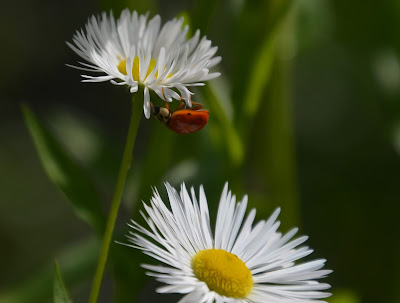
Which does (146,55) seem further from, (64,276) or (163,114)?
(64,276)

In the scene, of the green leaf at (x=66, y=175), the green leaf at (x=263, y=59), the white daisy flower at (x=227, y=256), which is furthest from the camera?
the green leaf at (x=263, y=59)

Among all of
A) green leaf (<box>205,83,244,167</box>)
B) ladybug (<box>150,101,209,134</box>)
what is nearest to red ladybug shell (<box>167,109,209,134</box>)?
ladybug (<box>150,101,209,134</box>)

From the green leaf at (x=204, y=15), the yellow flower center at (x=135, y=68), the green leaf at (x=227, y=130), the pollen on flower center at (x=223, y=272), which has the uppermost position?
the green leaf at (x=204, y=15)

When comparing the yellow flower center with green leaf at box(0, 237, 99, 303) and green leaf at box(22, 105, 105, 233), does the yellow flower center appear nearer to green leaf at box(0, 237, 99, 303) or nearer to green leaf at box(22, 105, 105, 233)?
green leaf at box(22, 105, 105, 233)

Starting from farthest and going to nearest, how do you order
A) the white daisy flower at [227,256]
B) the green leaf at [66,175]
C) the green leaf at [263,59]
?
1. the green leaf at [263,59]
2. the green leaf at [66,175]
3. the white daisy flower at [227,256]

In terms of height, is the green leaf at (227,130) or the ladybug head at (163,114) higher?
the green leaf at (227,130)

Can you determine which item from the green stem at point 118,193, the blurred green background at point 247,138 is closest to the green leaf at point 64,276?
the blurred green background at point 247,138

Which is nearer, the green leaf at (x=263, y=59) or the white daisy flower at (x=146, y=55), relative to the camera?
the white daisy flower at (x=146, y=55)

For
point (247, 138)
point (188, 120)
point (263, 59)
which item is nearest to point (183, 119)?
point (188, 120)

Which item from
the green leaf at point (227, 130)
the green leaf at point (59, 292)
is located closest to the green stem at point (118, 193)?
the green leaf at point (59, 292)

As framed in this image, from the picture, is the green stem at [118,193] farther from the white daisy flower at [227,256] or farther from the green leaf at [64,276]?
the green leaf at [64,276]
